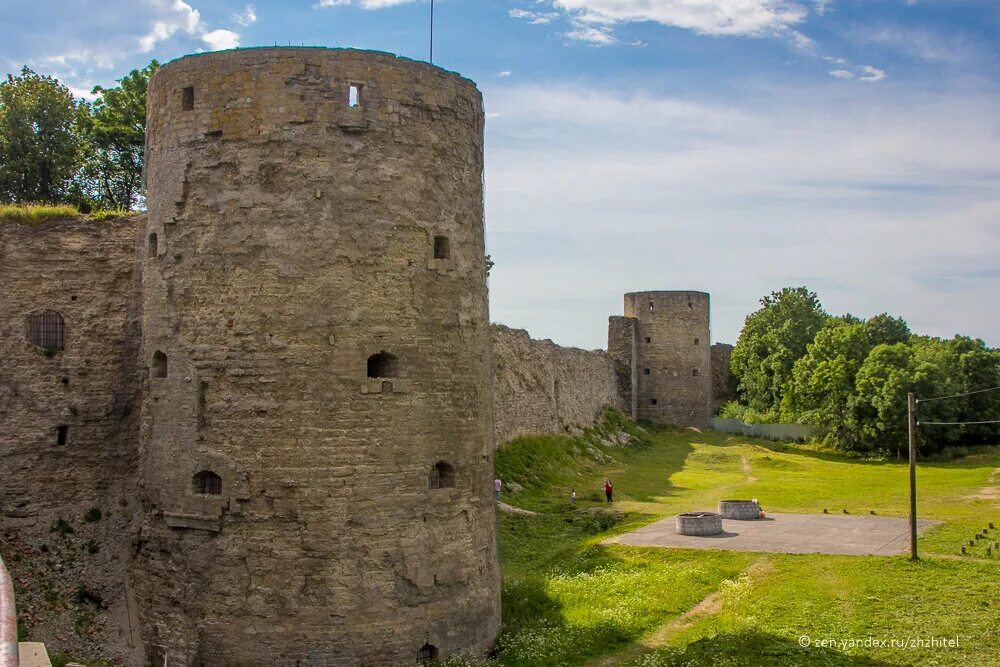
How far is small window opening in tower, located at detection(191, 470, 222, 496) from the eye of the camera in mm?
13836

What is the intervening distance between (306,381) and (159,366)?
2.82 metres

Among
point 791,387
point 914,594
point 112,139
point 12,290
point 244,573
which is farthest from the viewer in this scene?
point 791,387

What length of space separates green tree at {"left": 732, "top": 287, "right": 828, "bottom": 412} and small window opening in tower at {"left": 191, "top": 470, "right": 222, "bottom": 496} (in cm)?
4792

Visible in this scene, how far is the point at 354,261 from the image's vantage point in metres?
13.8

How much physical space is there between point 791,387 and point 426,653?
44.4 metres

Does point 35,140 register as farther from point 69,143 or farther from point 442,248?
point 442,248

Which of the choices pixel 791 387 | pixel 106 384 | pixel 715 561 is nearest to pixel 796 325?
pixel 791 387

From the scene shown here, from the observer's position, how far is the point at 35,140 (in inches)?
1148

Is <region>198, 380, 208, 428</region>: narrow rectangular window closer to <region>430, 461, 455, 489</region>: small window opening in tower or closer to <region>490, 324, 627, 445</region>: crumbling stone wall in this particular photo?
<region>430, 461, 455, 489</region>: small window opening in tower

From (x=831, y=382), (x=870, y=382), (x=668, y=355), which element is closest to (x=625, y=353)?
(x=668, y=355)

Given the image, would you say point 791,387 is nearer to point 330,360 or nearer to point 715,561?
point 715,561

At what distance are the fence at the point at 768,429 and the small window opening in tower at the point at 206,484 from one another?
139ft

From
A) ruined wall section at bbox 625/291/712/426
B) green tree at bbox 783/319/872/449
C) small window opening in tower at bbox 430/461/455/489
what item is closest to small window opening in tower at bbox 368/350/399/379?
small window opening in tower at bbox 430/461/455/489

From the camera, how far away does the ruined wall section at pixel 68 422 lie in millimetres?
15469
